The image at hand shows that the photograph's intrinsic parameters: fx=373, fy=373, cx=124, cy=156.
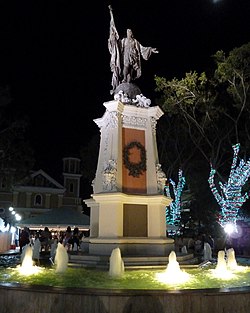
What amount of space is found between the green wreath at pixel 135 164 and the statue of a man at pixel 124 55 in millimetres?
2817

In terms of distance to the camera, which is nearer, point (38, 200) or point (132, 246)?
point (132, 246)

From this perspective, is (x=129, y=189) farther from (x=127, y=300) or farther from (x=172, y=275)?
(x=127, y=300)

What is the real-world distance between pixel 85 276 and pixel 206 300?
365 cm

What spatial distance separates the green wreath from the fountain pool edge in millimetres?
6611

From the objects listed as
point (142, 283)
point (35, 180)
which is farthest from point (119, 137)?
point (35, 180)

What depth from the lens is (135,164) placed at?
12.5 m

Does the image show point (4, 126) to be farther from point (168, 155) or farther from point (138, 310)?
point (138, 310)

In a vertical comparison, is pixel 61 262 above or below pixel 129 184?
below

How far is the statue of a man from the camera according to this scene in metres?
14.0

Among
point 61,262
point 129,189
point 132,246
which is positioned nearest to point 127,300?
point 61,262

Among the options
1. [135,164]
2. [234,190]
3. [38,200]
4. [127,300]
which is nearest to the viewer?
[127,300]

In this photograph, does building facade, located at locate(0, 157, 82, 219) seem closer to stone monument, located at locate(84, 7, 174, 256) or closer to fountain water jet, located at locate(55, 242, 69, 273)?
stone monument, located at locate(84, 7, 174, 256)

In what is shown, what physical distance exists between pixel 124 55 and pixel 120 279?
8.66m

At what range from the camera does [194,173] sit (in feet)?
98.2
